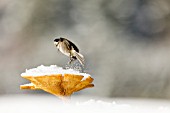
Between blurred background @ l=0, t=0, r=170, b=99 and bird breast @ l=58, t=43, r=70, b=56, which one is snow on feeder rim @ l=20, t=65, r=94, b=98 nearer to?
bird breast @ l=58, t=43, r=70, b=56

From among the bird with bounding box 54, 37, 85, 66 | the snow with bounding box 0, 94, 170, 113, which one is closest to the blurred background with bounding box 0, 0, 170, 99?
the bird with bounding box 54, 37, 85, 66

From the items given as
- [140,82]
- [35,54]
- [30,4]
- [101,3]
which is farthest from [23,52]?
[140,82]

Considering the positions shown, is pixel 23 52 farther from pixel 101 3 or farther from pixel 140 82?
pixel 140 82

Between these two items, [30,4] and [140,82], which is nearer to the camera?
[140,82]

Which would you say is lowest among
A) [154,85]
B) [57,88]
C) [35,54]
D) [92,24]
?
[57,88]

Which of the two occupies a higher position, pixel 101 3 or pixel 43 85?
pixel 101 3

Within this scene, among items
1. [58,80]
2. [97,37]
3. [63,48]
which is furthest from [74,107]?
[97,37]

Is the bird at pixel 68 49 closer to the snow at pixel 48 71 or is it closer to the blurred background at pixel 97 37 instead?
the snow at pixel 48 71
